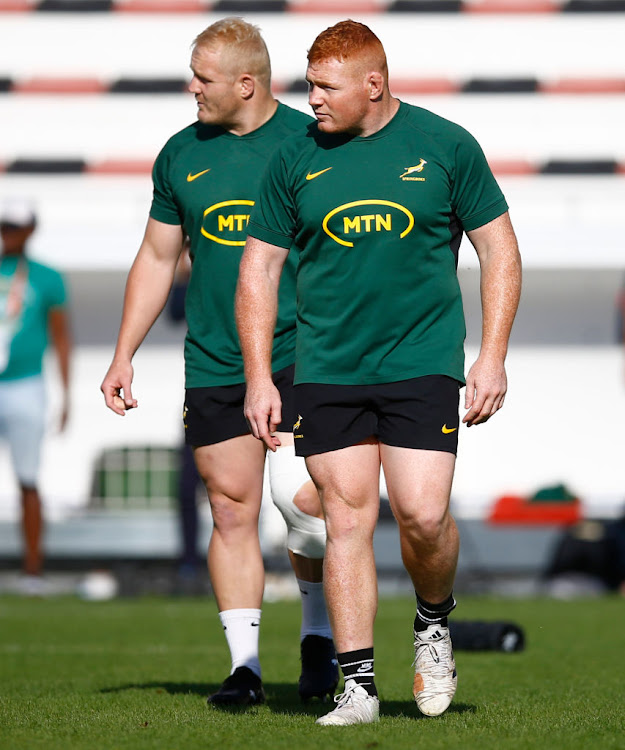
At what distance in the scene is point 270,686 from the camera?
5.07m

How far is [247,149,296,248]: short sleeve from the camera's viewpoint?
4.05 meters

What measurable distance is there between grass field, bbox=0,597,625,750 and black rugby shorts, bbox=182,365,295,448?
81cm

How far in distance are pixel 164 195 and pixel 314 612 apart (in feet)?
4.56

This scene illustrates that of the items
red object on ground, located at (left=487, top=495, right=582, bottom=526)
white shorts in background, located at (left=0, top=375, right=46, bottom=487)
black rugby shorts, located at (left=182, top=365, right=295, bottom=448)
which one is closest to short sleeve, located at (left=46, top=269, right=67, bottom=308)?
white shorts in background, located at (left=0, top=375, right=46, bottom=487)

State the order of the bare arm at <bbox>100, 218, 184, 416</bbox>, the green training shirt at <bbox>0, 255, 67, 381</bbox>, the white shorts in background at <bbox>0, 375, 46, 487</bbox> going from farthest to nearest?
the green training shirt at <bbox>0, 255, 67, 381</bbox>
the white shorts in background at <bbox>0, 375, 46, 487</bbox>
the bare arm at <bbox>100, 218, 184, 416</bbox>

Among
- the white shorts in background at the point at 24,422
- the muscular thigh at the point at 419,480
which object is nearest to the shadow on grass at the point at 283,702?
the muscular thigh at the point at 419,480

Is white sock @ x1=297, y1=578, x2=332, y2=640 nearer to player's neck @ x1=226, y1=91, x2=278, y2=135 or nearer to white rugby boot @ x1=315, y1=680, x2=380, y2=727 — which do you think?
white rugby boot @ x1=315, y1=680, x2=380, y2=727

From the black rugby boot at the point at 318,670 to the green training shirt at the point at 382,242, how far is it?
101 cm

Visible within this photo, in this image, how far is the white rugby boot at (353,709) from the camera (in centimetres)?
384

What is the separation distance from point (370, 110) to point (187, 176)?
0.84m

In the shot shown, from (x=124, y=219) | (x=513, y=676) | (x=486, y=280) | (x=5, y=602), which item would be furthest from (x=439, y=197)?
(x=124, y=219)

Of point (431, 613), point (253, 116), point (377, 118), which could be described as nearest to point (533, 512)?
point (253, 116)

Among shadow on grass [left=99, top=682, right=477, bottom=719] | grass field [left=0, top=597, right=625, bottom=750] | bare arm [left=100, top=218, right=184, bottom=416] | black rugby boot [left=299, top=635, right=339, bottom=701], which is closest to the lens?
grass field [left=0, top=597, right=625, bottom=750]

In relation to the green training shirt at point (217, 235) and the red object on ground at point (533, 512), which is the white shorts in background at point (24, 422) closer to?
the red object on ground at point (533, 512)
